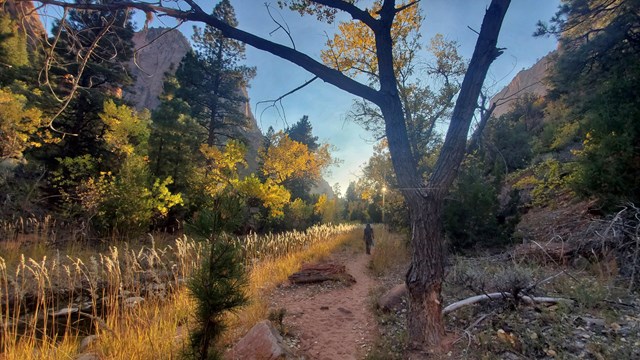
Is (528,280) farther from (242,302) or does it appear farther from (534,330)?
(242,302)

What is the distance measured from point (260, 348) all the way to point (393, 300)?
257 centimetres

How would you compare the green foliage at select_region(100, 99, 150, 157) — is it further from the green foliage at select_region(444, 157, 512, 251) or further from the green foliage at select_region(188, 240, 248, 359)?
the green foliage at select_region(444, 157, 512, 251)

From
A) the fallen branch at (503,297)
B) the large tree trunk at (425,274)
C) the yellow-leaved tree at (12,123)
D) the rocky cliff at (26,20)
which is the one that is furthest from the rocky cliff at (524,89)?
the yellow-leaved tree at (12,123)

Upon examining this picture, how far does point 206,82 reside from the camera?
1997 centimetres

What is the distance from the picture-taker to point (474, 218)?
7.92m

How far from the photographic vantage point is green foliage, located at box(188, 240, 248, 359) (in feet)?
7.52

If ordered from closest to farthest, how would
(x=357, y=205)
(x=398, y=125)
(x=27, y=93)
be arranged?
(x=398, y=125), (x=27, y=93), (x=357, y=205)

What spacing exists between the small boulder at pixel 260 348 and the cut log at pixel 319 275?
3.69 m

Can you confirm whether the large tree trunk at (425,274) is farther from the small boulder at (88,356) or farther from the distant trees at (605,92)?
the distant trees at (605,92)

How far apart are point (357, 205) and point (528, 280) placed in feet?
123

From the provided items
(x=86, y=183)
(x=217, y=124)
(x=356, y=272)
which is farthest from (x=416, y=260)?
(x=217, y=124)

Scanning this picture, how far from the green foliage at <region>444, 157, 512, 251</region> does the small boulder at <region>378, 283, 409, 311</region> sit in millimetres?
3748

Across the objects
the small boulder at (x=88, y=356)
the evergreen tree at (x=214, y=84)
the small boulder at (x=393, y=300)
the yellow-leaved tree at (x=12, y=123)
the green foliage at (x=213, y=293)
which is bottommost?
the small boulder at (x=393, y=300)

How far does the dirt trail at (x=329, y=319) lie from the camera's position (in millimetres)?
3893
